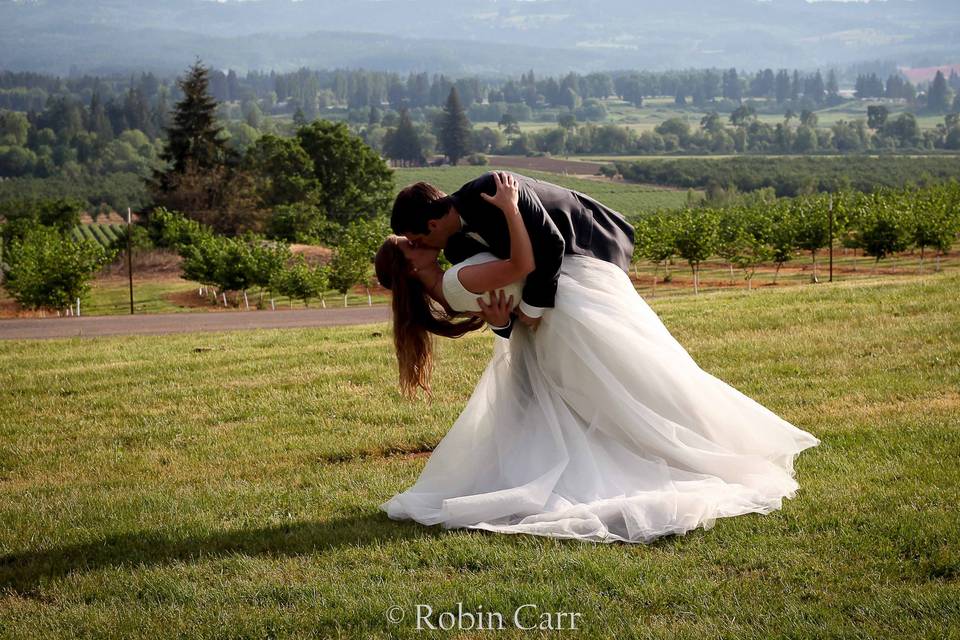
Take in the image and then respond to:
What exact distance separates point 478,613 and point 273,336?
33.5 feet

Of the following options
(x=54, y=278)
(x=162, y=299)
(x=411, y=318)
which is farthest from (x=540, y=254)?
(x=162, y=299)

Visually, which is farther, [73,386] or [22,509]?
[73,386]

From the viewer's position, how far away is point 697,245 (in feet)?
117

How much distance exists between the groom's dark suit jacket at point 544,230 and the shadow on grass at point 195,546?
1.18 meters

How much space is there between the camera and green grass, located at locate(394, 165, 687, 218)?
10332 cm

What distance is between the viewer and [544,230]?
5266 mm

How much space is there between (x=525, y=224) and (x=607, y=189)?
11354 cm

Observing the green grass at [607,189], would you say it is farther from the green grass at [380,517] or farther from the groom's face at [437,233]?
the groom's face at [437,233]

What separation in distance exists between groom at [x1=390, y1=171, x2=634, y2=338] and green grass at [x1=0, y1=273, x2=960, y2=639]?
126 cm

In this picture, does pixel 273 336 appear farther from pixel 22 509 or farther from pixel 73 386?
pixel 22 509

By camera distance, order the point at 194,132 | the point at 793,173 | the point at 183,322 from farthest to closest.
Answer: the point at 793,173 → the point at 194,132 → the point at 183,322

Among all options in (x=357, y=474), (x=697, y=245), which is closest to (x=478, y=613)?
(x=357, y=474)

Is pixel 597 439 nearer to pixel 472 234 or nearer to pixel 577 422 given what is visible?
pixel 577 422

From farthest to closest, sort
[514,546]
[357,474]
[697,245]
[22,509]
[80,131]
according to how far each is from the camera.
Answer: [80,131], [697,245], [357,474], [22,509], [514,546]
